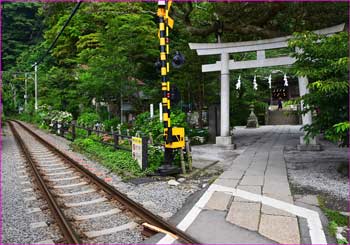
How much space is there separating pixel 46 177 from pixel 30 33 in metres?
50.9

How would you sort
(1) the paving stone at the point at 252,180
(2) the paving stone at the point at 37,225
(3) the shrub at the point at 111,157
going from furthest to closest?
(3) the shrub at the point at 111,157 → (1) the paving stone at the point at 252,180 → (2) the paving stone at the point at 37,225

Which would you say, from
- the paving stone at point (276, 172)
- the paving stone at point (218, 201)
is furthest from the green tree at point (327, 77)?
the paving stone at point (218, 201)

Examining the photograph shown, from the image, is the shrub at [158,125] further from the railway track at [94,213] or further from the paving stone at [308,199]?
the paving stone at [308,199]

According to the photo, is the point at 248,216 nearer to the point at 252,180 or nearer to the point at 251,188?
the point at 251,188

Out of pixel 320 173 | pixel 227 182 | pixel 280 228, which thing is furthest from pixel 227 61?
pixel 280 228

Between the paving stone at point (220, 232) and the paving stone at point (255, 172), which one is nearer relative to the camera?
the paving stone at point (220, 232)

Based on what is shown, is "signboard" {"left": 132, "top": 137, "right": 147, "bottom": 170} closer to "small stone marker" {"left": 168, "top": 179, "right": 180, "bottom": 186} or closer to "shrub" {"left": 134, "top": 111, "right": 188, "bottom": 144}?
"small stone marker" {"left": 168, "top": 179, "right": 180, "bottom": 186}

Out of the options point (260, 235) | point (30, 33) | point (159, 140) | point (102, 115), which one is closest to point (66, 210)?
point (260, 235)

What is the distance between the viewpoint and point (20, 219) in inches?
215

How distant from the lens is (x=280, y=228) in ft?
15.4

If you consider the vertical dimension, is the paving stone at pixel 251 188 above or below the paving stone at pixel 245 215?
above

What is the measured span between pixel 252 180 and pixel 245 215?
100 inches

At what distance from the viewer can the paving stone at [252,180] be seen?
24.5 feet

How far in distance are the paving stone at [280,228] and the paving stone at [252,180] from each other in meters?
2.21
